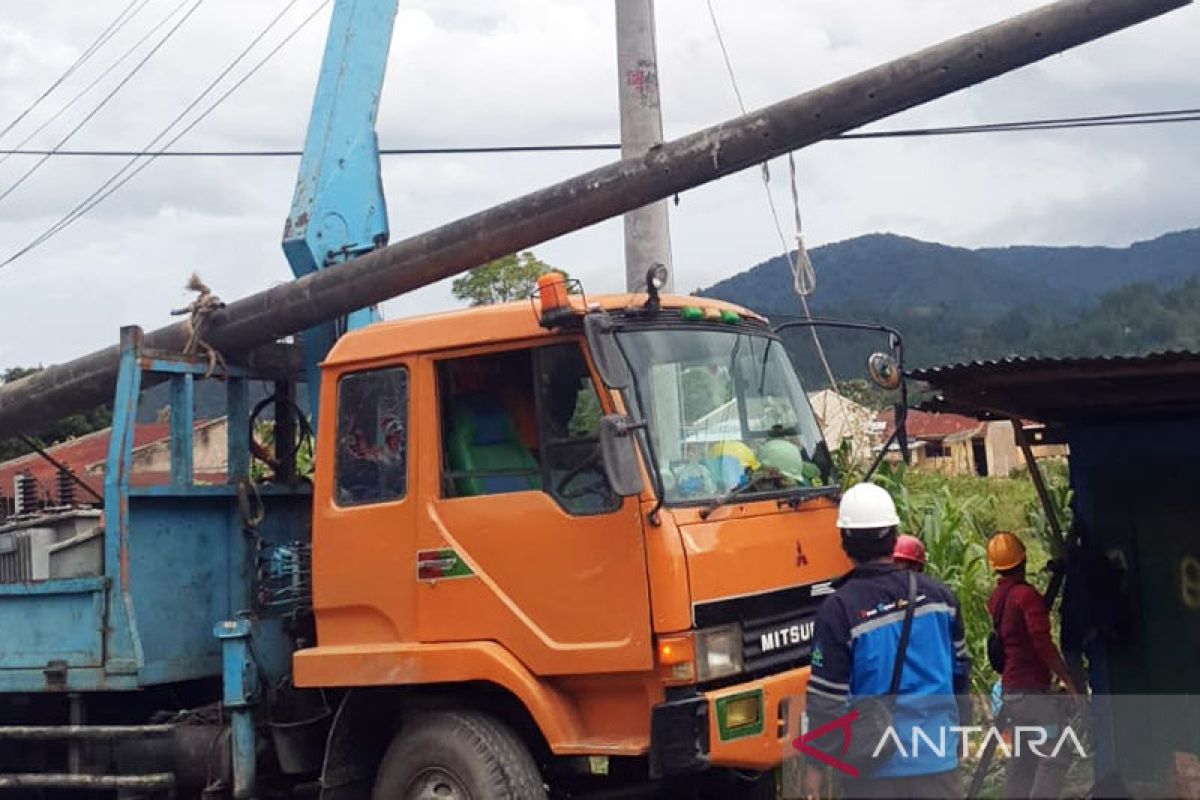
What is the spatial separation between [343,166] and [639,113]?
9.27ft

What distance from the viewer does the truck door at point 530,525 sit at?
517cm

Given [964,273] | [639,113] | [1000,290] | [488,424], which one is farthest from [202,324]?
[964,273]

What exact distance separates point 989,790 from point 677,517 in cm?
258

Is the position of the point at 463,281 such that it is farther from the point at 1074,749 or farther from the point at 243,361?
the point at 1074,749

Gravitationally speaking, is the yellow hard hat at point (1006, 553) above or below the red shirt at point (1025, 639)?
above

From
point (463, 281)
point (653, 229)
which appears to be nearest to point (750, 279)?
point (463, 281)

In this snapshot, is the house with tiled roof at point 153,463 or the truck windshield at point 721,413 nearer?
the truck windshield at point 721,413

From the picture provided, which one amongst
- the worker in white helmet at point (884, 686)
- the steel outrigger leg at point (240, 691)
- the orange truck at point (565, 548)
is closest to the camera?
the worker in white helmet at point (884, 686)

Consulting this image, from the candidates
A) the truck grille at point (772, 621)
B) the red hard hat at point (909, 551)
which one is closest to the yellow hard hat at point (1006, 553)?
the red hard hat at point (909, 551)

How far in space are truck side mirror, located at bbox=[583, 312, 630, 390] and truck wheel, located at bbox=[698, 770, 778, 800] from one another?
2018 millimetres

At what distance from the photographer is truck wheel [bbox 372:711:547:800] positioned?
5.36m

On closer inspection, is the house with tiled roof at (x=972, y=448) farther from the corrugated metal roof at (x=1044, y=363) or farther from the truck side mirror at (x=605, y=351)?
the truck side mirror at (x=605, y=351)

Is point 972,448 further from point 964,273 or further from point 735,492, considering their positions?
point 964,273

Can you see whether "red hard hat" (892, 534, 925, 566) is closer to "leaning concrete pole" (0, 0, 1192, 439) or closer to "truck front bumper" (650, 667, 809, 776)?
"truck front bumper" (650, 667, 809, 776)
